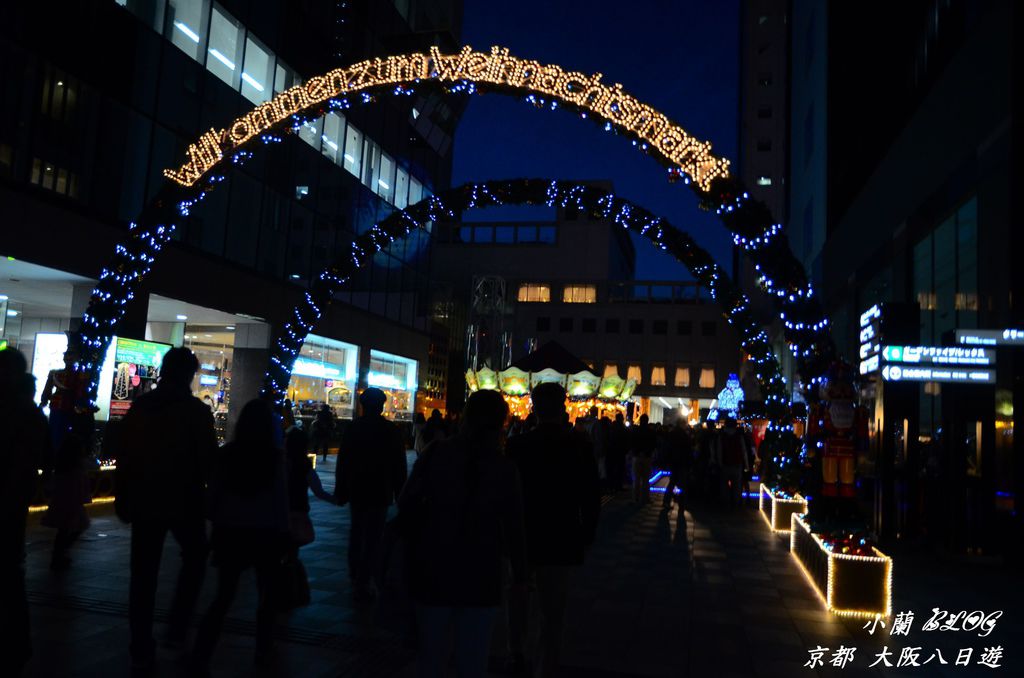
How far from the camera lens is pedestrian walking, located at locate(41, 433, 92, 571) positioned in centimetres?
798

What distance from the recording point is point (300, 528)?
19.2ft

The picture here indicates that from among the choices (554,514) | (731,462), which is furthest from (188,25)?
(554,514)

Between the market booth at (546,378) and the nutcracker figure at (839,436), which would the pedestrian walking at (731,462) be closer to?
the market booth at (546,378)

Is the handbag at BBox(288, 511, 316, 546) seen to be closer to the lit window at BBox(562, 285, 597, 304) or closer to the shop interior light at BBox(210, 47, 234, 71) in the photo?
the shop interior light at BBox(210, 47, 234, 71)

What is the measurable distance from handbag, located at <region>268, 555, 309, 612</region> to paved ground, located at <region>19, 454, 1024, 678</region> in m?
0.43

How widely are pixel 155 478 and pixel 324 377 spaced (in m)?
23.6

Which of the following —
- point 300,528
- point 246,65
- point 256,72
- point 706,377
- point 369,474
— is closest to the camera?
point 300,528

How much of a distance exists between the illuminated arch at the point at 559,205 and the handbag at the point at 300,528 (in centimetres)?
1032

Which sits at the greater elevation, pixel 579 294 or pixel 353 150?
pixel 579 294

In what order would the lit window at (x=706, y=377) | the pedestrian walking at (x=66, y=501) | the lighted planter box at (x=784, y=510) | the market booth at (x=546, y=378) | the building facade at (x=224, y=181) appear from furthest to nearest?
the lit window at (x=706, y=377) < the market booth at (x=546, y=378) < the building facade at (x=224, y=181) < the lighted planter box at (x=784, y=510) < the pedestrian walking at (x=66, y=501)

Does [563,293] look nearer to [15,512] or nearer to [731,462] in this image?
[731,462]

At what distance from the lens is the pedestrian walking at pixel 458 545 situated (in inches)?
143

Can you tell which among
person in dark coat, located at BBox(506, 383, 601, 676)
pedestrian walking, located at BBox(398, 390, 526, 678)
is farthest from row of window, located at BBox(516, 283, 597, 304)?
pedestrian walking, located at BBox(398, 390, 526, 678)

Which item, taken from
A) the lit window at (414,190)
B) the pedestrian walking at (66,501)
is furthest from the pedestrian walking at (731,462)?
the lit window at (414,190)
